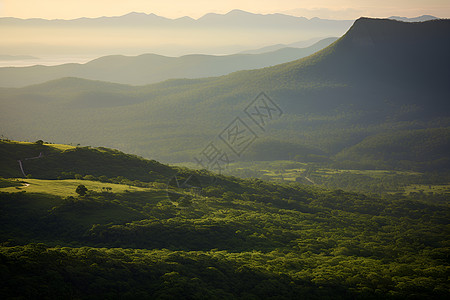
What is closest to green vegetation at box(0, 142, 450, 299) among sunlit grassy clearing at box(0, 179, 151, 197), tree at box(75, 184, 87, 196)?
sunlit grassy clearing at box(0, 179, 151, 197)

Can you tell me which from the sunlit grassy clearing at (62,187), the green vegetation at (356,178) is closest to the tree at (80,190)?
the sunlit grassy clearing at (62,187)

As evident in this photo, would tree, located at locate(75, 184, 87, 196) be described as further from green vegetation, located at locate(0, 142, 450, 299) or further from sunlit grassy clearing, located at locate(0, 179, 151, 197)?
sunlit grassy clearing, located at locate(0, 179, 151, 197)

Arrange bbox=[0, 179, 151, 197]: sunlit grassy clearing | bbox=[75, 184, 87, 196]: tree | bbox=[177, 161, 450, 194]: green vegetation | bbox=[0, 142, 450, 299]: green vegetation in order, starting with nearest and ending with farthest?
1. bbox=[0, 142, 450, 299]: green vegetation
2. bbox=[0, 179, 151, 197]: sunlit grassy clearing
3. bbox=[75, 184, 87, 196]: tree
4. bbox=[177, 161, 450, 194]: green vegetation

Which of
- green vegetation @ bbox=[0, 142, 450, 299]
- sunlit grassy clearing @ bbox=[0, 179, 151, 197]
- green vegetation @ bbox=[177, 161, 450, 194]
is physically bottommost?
green vegetation @ bbox=[177, 161, 450, 194]

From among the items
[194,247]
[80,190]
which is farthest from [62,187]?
[194,247]

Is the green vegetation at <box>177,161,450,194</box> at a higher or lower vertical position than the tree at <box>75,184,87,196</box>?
lower

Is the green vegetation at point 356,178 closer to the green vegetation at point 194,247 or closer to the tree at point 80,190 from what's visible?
the green vegetation at point 194,247

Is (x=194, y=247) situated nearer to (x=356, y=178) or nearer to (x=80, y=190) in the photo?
(x=80, y=190)

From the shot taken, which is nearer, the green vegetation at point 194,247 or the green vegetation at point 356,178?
the green vegetation at point 194,247

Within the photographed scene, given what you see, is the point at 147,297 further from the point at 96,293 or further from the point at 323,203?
the point at 323,203
